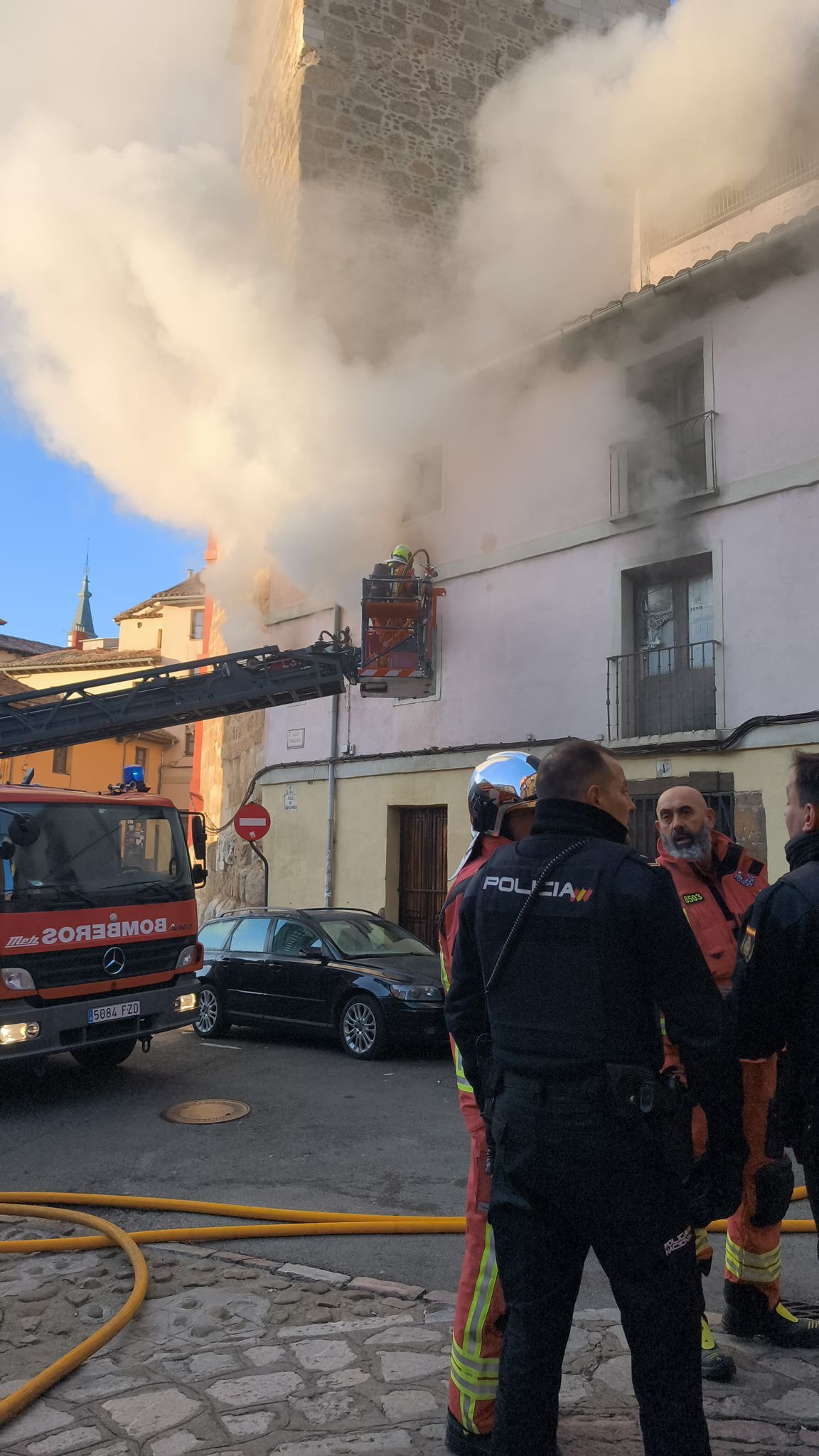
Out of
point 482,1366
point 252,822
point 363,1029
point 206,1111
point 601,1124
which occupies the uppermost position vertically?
point 252,822

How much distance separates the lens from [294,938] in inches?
358

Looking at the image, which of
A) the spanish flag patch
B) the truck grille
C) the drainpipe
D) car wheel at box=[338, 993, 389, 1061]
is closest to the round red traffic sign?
the drainpipe

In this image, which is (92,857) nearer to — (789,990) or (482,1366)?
(482,1366)

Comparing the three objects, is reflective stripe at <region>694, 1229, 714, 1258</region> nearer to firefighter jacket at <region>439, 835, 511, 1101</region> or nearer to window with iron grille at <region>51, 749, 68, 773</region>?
firefighter jacket at <region>439, 835, 511, 1101</region>

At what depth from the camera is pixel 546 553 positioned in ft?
39.2

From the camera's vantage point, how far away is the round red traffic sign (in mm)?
13773

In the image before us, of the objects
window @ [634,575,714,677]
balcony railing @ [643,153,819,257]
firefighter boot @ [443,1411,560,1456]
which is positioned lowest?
firefighter boot @ [443,1411,560,1456]

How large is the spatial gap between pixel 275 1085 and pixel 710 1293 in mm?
4220

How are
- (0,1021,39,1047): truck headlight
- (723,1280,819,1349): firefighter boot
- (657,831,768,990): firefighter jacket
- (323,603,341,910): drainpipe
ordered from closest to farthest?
1. (723,1280,819,1349): firefighter boot
2. (657,831,768,990): firefighter jacket
3. (0,1021,39,1047): truck headlight
4. (323,603,341,910): drainpipe

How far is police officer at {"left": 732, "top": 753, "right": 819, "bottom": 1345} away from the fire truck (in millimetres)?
5052

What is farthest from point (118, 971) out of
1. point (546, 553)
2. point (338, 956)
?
point (546, 553)

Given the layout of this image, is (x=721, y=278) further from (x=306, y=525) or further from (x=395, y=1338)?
(x=395, y=1338)

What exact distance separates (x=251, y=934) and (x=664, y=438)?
6.93 metres

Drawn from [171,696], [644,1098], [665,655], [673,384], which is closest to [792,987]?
[644,1098]
